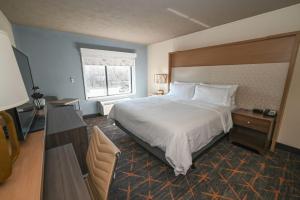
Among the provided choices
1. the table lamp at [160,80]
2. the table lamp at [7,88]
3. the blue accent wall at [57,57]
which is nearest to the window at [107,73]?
the blue accent wall at [57,57]

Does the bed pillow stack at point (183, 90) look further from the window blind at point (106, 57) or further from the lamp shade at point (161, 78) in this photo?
the window blind at point (106, 57)

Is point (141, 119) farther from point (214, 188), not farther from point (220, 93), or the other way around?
point (220, 93)

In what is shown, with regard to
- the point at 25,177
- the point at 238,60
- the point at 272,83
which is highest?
the point at 238,60

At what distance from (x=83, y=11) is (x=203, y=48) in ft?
8.98

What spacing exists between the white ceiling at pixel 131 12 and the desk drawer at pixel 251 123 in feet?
6.14

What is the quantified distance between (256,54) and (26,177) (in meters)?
3.54

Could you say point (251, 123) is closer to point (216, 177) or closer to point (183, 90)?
point (216, 177)

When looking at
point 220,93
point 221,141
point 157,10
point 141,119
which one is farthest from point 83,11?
point 221,141

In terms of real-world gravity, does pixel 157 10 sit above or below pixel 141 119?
above

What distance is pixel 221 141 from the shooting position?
2729 millimetres

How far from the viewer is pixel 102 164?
96 centimetres

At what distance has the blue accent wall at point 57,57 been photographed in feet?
10.4

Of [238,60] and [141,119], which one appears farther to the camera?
[238,60]

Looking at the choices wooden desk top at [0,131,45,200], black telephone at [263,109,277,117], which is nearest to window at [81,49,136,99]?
wooden desk top at [0,131,45,200]
